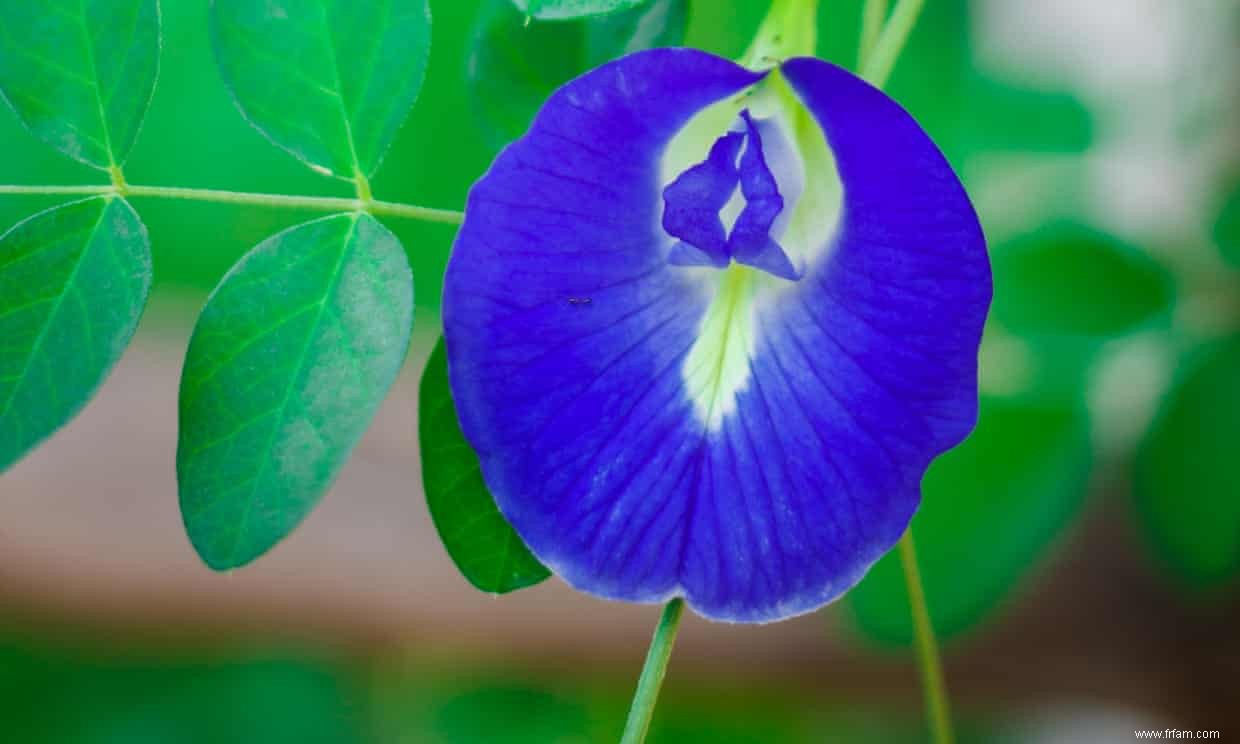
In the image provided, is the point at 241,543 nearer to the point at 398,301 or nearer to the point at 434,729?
the point at 398,301

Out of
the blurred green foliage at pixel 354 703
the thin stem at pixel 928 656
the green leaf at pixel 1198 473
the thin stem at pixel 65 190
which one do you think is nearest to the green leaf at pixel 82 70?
the thin stem at pixel 65 190

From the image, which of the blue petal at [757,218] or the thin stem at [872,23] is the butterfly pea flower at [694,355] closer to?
the blue petal at [757,218]

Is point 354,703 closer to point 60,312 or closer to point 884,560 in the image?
point 884,560

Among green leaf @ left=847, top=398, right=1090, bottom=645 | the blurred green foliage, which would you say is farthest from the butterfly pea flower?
the blurred green foliage

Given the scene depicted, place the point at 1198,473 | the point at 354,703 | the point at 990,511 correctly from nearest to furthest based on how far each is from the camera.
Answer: the point at 1198,473, the point at 990,511, the point at 354,703

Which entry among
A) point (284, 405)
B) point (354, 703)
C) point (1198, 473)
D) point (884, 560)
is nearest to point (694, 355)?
point (284, 405)

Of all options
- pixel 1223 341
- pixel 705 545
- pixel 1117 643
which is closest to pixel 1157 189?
pixel 1223 341
